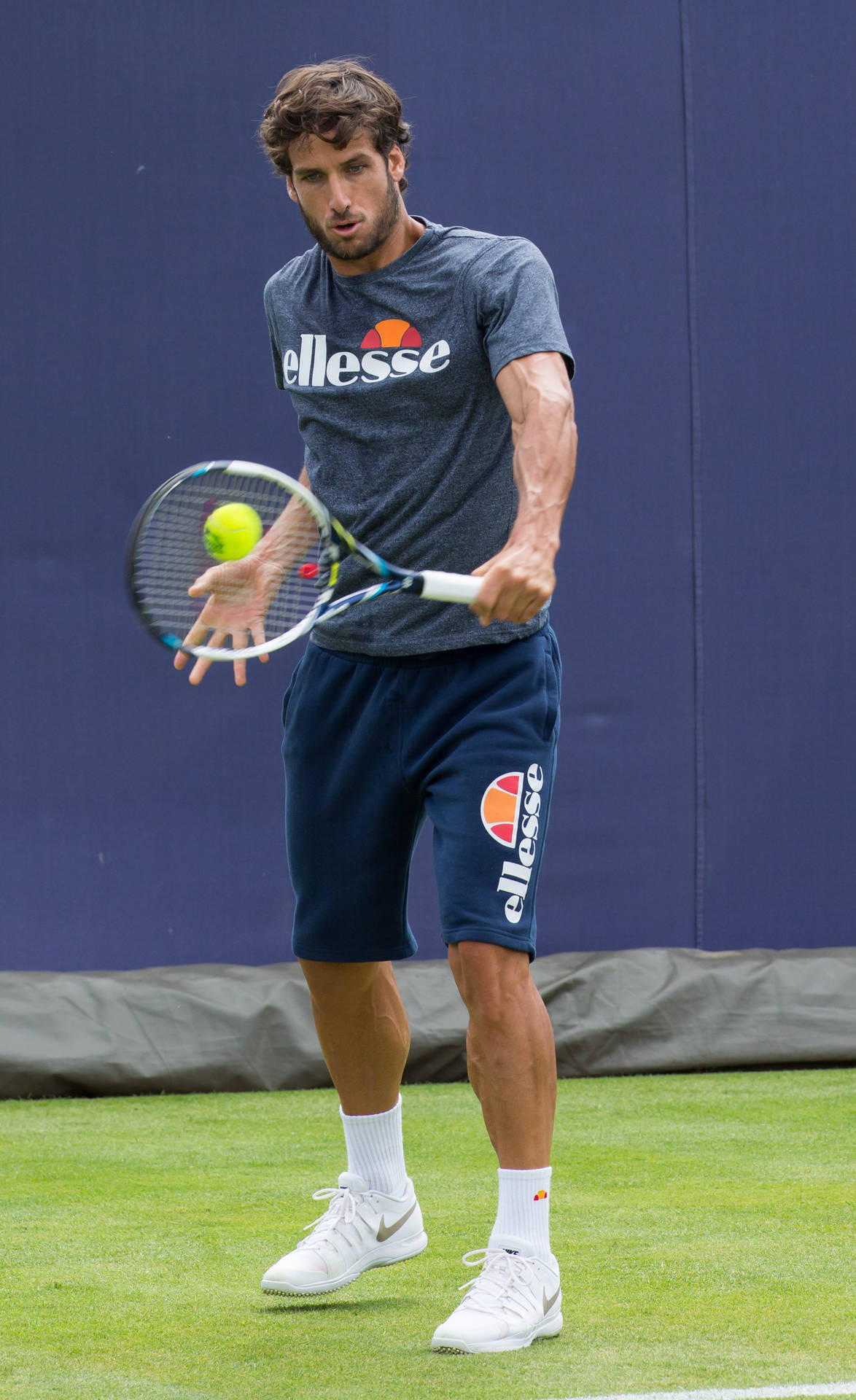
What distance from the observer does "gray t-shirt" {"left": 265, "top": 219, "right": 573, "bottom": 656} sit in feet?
7.14

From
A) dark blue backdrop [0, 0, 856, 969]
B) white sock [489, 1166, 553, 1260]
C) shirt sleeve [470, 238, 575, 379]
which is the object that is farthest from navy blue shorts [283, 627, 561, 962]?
dark blue backdrop [0, 0, 856, 969]

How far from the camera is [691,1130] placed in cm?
343

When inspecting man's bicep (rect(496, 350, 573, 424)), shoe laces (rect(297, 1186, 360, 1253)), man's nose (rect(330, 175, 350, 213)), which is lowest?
shoe laces (rect(297, 1186, 360, 1253))

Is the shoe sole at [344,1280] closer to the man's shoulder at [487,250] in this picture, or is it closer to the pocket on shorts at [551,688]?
the pocket on shorts at [551,688]

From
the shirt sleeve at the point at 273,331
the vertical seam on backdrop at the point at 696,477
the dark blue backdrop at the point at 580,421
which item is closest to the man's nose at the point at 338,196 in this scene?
the shirt sleeve at the point at 273,331

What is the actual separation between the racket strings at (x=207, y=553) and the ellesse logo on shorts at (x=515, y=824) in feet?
1.26

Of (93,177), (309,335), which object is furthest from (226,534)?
(93,177)

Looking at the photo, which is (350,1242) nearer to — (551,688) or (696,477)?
(551,688)

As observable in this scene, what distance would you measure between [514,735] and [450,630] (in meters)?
0.17

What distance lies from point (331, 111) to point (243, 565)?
2.01 ft

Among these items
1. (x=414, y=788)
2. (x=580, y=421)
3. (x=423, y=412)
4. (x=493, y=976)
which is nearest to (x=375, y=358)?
(x=423, y=412)

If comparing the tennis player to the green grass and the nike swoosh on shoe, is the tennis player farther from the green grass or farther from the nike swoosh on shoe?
the green grass

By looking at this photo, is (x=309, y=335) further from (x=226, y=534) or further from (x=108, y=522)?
(x=108, y=522)

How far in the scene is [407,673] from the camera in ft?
7.28
